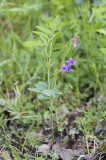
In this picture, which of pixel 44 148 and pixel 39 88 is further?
pixel 44 148

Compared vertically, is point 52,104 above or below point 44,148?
above

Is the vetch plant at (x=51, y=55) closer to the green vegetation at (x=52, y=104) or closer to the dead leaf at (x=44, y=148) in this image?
the green vegetation at (x=52, y=104)

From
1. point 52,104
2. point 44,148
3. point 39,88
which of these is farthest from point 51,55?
point 44,148

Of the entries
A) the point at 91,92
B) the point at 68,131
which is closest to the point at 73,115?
the point at 68,131

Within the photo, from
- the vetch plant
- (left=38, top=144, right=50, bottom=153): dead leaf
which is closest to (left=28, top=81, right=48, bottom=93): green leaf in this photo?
the vetch plant

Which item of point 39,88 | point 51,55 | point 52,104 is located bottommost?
point 52,104

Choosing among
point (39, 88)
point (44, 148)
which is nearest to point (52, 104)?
point (39, 88)

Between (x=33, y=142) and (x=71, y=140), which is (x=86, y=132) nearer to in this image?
(x=71, y=140)

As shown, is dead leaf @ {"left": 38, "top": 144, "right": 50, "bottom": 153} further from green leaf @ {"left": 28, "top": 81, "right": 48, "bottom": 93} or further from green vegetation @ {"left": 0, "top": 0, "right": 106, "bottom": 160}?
green leaf @ {"left": 28, "top": 81, "right": 48, "bottom": 93}

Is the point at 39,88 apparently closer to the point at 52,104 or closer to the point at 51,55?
A: the point at 52,104
